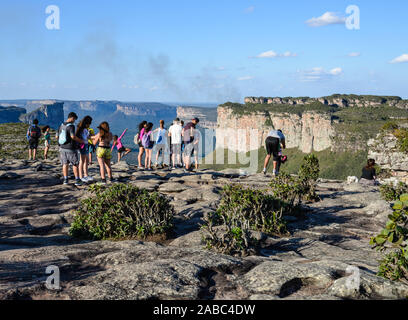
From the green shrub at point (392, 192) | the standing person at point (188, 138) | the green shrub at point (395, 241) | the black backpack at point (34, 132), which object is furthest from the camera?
the black backpack at point (34, 132)

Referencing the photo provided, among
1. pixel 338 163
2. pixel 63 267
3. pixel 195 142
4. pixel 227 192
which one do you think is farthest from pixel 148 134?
pixel 338 163

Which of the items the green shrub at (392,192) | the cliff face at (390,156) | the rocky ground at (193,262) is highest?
the cliff face at (390,156)

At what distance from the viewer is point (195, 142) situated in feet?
64.2

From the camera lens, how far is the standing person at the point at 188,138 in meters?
18.9

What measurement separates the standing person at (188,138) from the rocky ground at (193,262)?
306 inches

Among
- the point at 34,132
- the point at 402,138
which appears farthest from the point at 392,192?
the point at 34,132

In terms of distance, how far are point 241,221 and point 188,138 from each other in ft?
38.6

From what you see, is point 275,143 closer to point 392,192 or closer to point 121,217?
point 392,192

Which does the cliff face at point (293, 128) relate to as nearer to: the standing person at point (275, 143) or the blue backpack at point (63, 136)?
the standing person at point (275, 143)

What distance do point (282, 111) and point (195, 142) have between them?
169321 mm

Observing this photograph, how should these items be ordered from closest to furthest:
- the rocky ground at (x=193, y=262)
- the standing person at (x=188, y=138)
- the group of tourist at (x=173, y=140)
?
the rocky ground at (x=193, y=262)
the standing person at (x=188, y=138)
the group of tourist at (x=173, y=140)

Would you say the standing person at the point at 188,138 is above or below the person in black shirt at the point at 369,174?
above

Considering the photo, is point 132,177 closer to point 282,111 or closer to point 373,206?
point 373,206

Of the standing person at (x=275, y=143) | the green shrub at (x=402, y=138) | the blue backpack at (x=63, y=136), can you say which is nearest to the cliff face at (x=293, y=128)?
the green shrub at (x=402, y=138)
